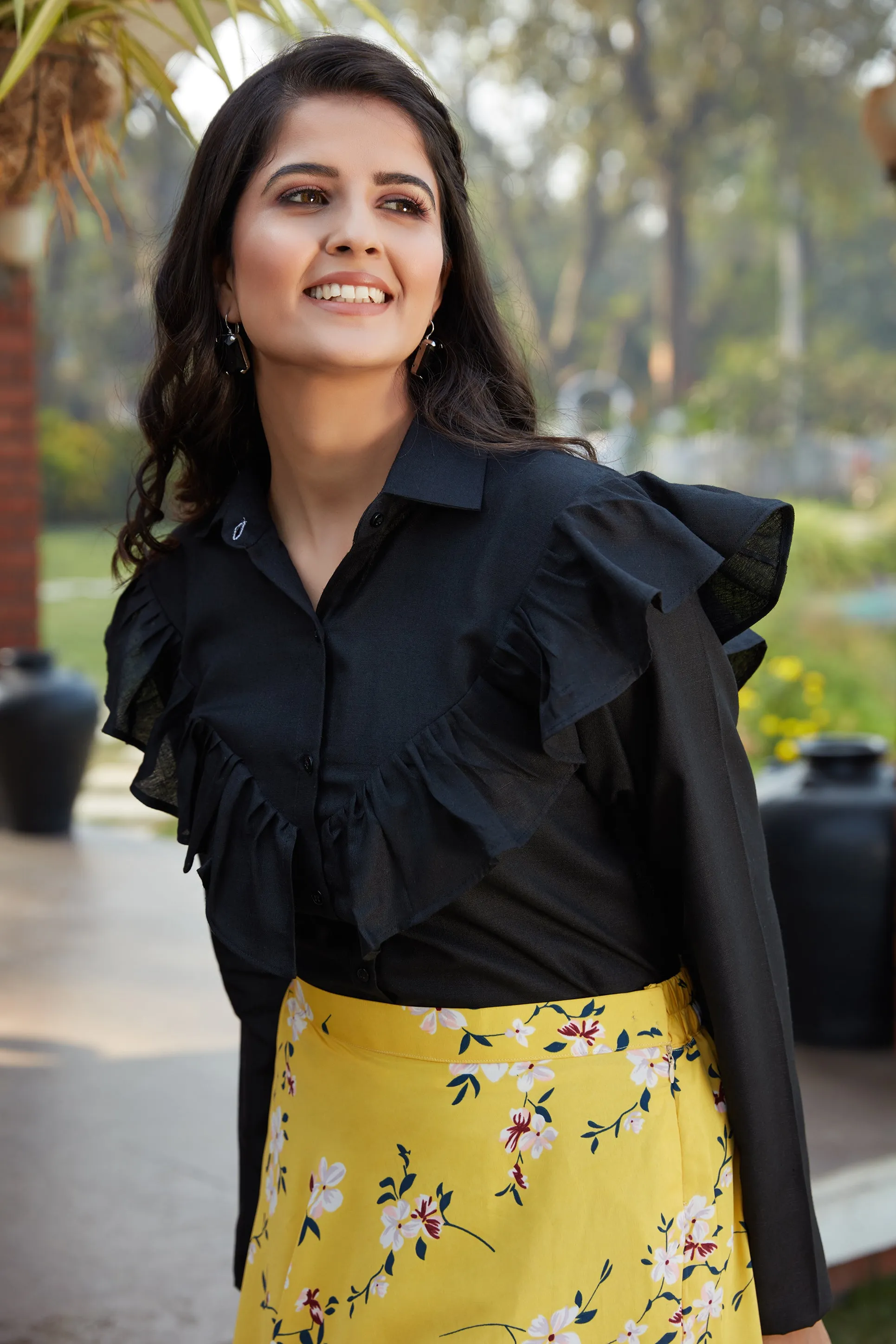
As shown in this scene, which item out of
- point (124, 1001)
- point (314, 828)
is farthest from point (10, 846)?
point (314, 828)

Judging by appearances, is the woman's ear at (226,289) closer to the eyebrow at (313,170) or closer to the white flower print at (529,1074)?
the eyebrow at (313,170)

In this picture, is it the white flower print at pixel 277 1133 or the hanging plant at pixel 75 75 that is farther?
the hanging plant at pixel 75 75

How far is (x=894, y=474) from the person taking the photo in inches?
729

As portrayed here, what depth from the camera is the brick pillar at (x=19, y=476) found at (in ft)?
21.6

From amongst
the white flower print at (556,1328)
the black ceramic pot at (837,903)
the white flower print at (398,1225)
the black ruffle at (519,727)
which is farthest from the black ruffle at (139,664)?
the black ceramic pot at (837,903)

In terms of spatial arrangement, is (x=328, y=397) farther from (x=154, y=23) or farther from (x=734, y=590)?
(x=154, y=23)

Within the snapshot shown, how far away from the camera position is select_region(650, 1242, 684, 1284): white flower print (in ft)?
4.31

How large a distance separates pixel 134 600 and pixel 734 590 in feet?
2.14

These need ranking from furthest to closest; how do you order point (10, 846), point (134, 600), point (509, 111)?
1. point (509, 111)
2. point (10, 846)
3. point (134, 600)

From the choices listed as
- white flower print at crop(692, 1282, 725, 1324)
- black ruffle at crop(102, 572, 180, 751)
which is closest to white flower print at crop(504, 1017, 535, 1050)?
white flower print at crop(692, 1282, 725, 1324)

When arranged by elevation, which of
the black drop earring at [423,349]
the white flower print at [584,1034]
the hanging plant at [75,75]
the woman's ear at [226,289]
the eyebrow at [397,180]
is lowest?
the white flower print at [584,1034]

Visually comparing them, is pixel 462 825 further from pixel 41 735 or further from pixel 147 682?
pixel 41 735

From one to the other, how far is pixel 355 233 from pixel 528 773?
0.50 m

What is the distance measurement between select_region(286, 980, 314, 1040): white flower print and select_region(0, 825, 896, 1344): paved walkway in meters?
1.22
